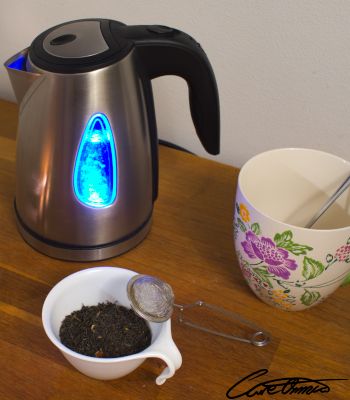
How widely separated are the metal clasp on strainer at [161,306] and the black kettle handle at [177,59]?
187 mm

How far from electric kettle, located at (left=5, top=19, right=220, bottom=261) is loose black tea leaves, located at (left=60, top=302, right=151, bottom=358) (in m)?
0.09

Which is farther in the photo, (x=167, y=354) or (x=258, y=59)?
(x=258, y=59)

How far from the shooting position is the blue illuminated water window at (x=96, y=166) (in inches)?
20.1

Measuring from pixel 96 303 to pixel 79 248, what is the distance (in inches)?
2.9

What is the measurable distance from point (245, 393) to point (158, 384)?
75 millimetres

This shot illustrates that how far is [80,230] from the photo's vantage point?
0.55 meters

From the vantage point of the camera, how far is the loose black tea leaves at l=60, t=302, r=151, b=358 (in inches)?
18.4

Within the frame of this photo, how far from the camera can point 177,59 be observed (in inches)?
20.8

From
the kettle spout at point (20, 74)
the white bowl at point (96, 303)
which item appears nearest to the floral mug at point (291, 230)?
the white bowl at point (96, 303)

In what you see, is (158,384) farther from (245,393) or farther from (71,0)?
(71,0)

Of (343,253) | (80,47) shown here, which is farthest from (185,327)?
(80,47)
